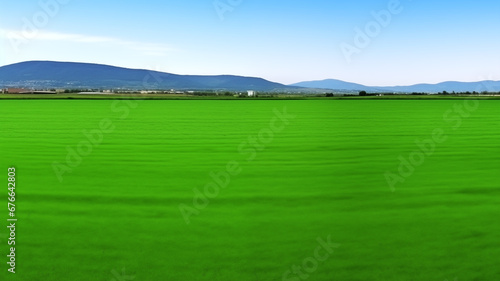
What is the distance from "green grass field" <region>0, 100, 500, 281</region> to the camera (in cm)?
501

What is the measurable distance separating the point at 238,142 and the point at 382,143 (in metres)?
4.78

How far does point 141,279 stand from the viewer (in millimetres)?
4719

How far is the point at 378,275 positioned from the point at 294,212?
2369 mm

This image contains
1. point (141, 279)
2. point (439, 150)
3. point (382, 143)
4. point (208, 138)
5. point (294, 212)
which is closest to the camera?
point (141, 279)

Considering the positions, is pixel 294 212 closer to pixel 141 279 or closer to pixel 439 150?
pixel 141 279

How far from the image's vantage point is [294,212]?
23.1 feet

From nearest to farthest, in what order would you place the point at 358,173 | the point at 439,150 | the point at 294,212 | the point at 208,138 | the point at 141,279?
1. the point at 141,279
2. the point at 294,212
3. the point at 358,173
4. the point at 439,150
5. the point at 208,138

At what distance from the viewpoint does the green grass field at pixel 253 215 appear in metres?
5.01

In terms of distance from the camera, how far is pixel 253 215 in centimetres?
689

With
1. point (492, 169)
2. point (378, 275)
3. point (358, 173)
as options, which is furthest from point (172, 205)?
point (492, 169)

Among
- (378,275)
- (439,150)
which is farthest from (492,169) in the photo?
(378,275)

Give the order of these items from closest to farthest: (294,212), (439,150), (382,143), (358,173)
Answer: (294,212)
(358,173)
(439,150)
(382,143)

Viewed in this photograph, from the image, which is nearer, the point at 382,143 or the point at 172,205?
the point at 172,205

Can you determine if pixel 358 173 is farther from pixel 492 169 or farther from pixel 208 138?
→ pixel 208 138
